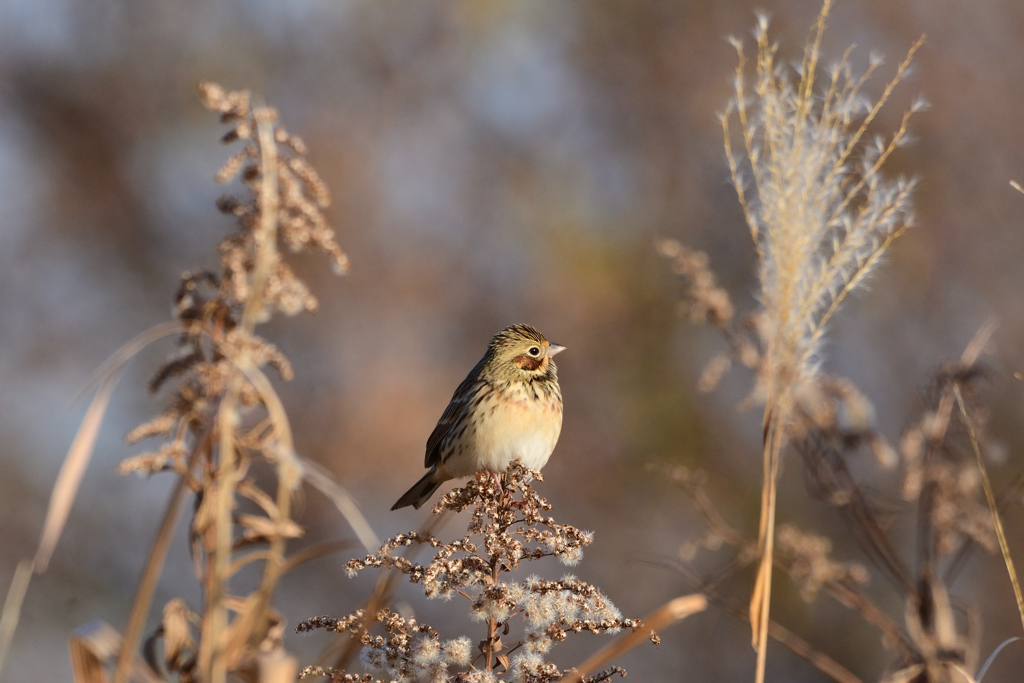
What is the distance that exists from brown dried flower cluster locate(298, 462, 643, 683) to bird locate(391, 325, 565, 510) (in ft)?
4.77

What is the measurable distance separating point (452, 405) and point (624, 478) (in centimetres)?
493

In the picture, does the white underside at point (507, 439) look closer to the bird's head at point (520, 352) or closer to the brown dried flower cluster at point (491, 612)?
the bird's head at point (520, 352)

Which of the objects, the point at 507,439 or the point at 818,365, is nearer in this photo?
the point at 818,365

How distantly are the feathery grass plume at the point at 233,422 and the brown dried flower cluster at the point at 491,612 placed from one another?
0.31 meters

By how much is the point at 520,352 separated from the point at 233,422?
2244 mm

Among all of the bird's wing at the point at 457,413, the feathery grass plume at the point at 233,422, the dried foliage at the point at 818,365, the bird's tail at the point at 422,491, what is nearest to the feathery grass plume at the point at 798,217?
the dried foliage at the point at 818,365

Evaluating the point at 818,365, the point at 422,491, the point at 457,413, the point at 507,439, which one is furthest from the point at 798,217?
the point at 422,491

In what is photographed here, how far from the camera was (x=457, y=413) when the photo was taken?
3.56 metres

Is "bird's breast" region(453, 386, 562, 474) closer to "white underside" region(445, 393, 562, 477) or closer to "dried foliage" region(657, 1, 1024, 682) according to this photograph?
"white underside" region(445, 393, 562, 477)

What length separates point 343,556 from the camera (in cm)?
803

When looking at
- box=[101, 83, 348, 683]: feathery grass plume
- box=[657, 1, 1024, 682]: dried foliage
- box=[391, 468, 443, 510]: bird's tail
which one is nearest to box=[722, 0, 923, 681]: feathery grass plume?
box=[657, 1, 1024, 682]: dried foliage

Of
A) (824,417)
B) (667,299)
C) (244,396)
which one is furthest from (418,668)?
(667,299)

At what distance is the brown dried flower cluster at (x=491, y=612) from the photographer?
1634 millimetres

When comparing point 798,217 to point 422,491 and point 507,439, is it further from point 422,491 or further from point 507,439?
point 422,491
